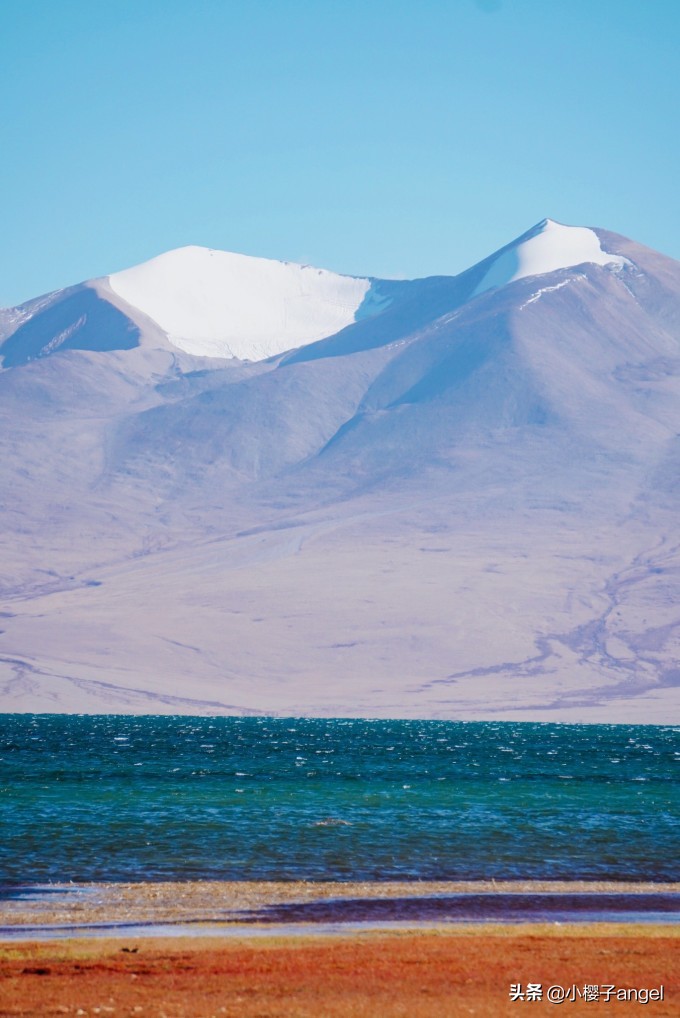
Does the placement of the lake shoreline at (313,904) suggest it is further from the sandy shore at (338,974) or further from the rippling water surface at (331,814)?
the sandy shore at (338,974)

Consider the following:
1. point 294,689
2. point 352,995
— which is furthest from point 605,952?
point 294,689

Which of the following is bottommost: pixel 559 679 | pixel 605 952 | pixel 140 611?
pixel 559 679

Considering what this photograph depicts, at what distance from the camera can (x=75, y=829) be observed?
39469mm

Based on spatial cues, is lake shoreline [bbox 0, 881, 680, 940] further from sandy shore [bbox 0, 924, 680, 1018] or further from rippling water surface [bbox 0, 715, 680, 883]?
sandy shore [bbox 0, 924, 680, 1018]

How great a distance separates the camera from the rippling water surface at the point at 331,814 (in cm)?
3397

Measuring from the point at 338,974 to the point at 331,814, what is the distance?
2467cm

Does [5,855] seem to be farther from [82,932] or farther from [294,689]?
[294,689]

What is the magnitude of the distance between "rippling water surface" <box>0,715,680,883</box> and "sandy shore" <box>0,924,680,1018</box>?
8859mm

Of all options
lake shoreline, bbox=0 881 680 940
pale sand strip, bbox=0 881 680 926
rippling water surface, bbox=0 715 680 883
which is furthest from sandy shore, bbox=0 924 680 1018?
rippling water surface, bbox=0 715 680 883

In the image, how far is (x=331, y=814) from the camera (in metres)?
44.8

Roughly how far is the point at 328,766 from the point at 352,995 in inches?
2044

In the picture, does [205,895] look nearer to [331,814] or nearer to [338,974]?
[338,974]

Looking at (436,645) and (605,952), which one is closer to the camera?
(605,952)

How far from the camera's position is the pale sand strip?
87.4 ft
